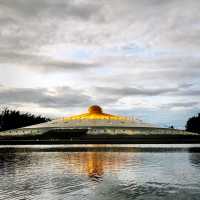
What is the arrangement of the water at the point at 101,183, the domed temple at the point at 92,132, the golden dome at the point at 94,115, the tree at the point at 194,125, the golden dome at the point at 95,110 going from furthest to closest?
the golden dome at the point at 95,110 < the tree at the point at 194,125 < the golden dome at the point at 94,115 < the domed temple at the point at 92,132 < the water at the point at 101,183

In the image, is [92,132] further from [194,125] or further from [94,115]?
[194,125]

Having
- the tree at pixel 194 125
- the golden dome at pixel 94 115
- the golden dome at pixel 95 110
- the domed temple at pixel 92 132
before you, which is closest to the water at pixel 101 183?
the domed temple at pixel 92 132

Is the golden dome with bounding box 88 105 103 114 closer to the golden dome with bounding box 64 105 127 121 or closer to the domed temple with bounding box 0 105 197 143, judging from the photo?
the golden dome with bounding box 64 105 127 121

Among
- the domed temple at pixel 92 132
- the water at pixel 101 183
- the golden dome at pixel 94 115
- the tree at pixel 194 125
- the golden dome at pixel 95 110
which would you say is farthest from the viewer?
the golden dome at pixel 95 110

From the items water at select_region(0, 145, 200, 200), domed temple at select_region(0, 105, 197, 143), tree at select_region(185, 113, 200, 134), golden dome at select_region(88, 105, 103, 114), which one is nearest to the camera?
water at select_region(0, 145, 200, 200)

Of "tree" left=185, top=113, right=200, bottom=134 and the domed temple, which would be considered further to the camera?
"tree" left=185, top=113, right=200, bottom=134

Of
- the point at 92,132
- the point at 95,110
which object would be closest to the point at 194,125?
the point at 95,110

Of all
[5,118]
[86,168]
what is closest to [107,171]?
[86,168]

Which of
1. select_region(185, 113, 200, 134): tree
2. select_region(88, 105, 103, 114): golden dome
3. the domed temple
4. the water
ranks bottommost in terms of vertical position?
the water

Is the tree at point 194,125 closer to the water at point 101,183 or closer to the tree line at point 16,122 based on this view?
the tree line at point 16,122

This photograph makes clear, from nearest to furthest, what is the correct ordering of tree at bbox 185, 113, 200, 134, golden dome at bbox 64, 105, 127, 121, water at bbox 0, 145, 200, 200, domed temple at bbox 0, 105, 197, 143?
water at bbox 0, 145, 200, 200, domed temple at bbox 0, 105, 197, 143, golden dome at bbox 64, 105, 127, 121, tree at bbox 185, 113, 200, 134

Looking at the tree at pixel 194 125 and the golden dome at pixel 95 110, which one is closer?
the tree at pixel 194 125

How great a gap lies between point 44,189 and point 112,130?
74.6 m

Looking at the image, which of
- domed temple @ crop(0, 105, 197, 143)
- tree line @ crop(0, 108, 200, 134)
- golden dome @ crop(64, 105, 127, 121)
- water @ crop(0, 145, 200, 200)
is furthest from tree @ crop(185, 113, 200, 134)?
water @ crop(0, 145, 200, 200)
